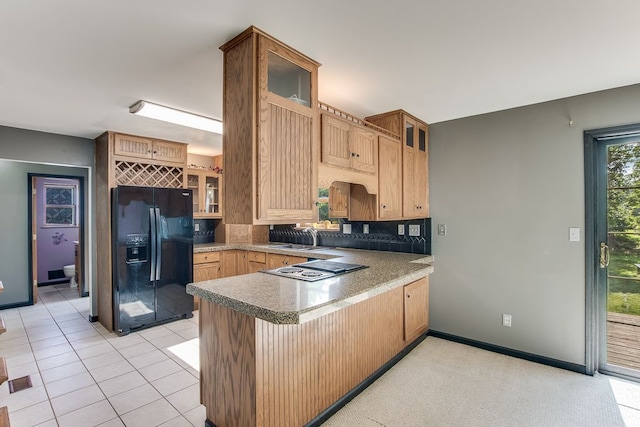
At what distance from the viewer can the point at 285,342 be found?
5.91 ft

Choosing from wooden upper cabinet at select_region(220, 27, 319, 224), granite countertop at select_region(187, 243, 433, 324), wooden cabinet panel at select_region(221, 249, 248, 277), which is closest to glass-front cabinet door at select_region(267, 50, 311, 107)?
wooden upper cabinet at select_region(220, 27, 319, 224)

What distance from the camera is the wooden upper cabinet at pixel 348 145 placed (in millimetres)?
2256

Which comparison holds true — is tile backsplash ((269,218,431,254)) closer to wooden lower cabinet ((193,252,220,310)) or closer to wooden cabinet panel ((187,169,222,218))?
wooden lower cabinet ((193,252,220,310))

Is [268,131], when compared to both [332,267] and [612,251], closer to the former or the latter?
[332,267]

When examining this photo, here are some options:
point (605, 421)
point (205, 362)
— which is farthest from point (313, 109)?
point (605, 421)

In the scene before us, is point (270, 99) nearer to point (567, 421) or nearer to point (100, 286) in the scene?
point (567, 421)

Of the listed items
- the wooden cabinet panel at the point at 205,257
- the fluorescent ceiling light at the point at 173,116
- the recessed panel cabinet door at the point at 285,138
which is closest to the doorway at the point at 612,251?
the recessed panel cabinet door at the point at 285,138

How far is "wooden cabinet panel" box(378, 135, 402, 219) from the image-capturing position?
288 cm

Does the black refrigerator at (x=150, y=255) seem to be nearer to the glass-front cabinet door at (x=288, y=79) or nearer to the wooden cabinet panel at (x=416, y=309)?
the glass-front cabinet door at (x=288, y=79)

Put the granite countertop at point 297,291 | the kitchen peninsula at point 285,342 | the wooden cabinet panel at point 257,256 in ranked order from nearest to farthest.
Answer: the granite countertop at point 297,291 → the kitchen peninsula at point 285,342 → the wooden cabinet panel at point 257,256

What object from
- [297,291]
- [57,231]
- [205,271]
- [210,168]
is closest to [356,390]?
[297,291]

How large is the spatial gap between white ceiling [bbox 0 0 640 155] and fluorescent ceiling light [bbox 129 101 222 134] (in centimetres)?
11

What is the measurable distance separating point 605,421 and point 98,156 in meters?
5.34

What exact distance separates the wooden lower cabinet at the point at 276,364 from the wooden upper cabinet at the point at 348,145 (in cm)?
110
